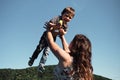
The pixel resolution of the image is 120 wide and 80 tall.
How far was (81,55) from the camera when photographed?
14.7 feet

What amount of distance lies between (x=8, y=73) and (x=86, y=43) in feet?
77.4

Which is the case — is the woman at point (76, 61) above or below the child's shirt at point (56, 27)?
below

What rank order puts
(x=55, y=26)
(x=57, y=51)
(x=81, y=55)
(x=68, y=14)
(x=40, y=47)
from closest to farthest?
(x=57, y=51) → (x=81, y=55) → (x=55, y=26) → (x=68, y=14) → (x=40, y=47)

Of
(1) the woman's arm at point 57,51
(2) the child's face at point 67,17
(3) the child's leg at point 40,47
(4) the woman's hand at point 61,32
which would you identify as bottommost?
(3) the child's leg at point 40,47

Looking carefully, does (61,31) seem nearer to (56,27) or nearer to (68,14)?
(56,27)

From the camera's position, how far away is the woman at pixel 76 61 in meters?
4.40

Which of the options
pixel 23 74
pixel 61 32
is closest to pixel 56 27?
pixel 61 32

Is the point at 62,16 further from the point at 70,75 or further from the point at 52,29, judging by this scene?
the point at 70,75

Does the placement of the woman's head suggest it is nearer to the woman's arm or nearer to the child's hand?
the woman's arm

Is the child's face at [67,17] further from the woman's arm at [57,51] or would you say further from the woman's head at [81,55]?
the woman's arm at [57,51]

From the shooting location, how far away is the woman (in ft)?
14.4

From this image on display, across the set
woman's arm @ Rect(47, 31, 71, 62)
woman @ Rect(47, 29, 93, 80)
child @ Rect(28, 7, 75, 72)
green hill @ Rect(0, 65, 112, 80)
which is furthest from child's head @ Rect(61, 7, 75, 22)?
green hill @ Rect(0, 65, 112, 80)

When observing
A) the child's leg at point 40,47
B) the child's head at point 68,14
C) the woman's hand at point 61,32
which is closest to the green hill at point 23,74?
the child's leg at point 40,47

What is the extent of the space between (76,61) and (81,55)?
0.13 meters
